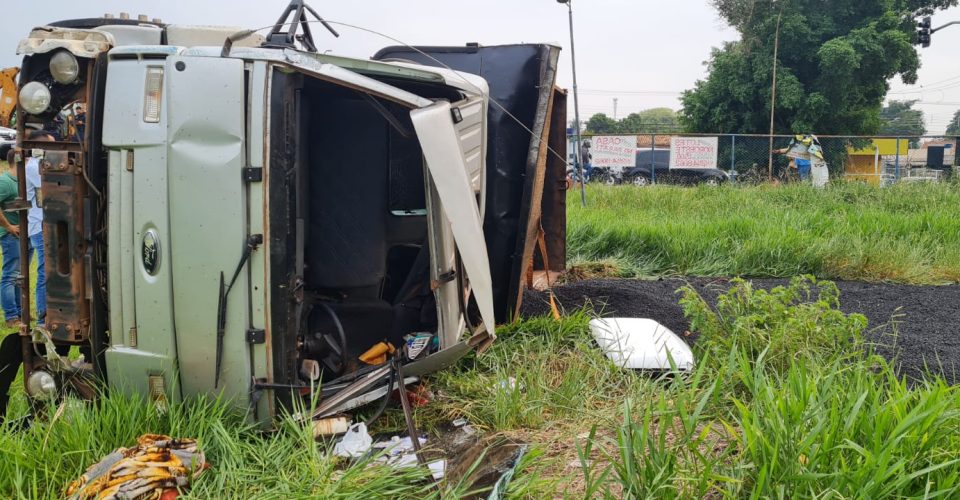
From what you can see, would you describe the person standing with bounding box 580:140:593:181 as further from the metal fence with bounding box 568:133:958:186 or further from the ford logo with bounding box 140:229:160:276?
the ford logo with bounding box 140:229:160:276

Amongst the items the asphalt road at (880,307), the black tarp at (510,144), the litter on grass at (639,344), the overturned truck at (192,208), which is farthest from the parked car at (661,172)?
the overturned truck at (192,208)

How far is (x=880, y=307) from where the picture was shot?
654 centimetres

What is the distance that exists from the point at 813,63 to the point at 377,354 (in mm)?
28326

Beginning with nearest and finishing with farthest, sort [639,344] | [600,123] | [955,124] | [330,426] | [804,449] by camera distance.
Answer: [804,449] < [330,426] < [639,344] < [600,123] < [955,124]

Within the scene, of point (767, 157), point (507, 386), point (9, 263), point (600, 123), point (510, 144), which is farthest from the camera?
point (600, 123)

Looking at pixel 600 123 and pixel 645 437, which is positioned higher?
pixel 600 123

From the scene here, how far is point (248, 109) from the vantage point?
10.8 feet

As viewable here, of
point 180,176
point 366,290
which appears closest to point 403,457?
point 366,290

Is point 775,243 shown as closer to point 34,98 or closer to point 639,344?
point 639,344

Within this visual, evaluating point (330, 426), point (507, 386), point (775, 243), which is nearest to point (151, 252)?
point (330, 426)

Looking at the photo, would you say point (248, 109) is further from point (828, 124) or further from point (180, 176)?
point (828, 124)

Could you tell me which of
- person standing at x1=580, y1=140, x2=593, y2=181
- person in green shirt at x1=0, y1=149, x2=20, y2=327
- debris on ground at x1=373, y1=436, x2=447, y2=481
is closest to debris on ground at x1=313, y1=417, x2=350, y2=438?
debris on ground at x1=373, y1=436, x2=447, y2=481

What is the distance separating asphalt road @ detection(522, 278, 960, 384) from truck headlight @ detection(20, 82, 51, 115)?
11.4 ft

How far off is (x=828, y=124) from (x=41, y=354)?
29194mm
